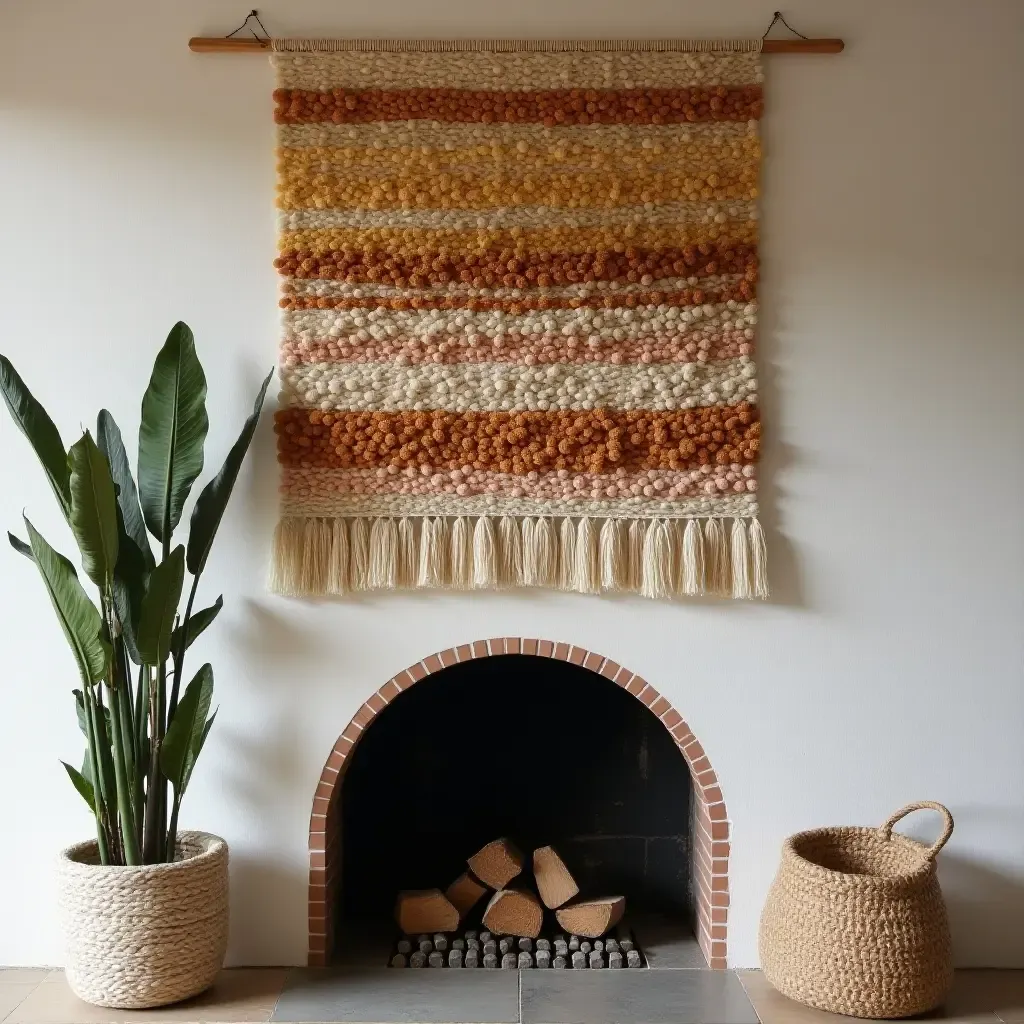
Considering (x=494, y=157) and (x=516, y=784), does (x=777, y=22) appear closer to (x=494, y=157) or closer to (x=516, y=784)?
(x=494, y=157)

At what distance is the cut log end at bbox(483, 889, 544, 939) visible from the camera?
10.5 ft

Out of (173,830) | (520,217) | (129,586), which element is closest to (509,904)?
(173,830)

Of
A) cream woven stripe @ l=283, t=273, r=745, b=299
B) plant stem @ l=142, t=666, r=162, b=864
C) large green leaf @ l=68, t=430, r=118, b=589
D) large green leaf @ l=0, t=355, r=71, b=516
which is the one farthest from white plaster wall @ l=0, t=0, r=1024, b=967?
large green leaf @ l=68, t=430, r=118, b=589

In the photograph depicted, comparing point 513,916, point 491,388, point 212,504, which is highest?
point 491,388

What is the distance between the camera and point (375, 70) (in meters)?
3.00

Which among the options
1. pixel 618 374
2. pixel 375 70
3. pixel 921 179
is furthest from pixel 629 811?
pixel 375 70

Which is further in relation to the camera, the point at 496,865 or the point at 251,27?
the point at 496,865

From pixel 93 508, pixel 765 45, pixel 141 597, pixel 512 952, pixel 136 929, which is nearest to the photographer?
pixel 93 508

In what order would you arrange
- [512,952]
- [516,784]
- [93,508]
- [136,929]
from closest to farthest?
[93,508] → [136,929] → [512,952] → [516,784]

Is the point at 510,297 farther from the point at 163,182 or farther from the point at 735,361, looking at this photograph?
the point at 163,182

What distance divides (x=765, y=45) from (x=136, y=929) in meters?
2.82

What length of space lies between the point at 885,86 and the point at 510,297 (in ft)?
3.88

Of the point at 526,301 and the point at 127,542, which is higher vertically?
the point at 526,301

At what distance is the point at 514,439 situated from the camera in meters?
2.98
